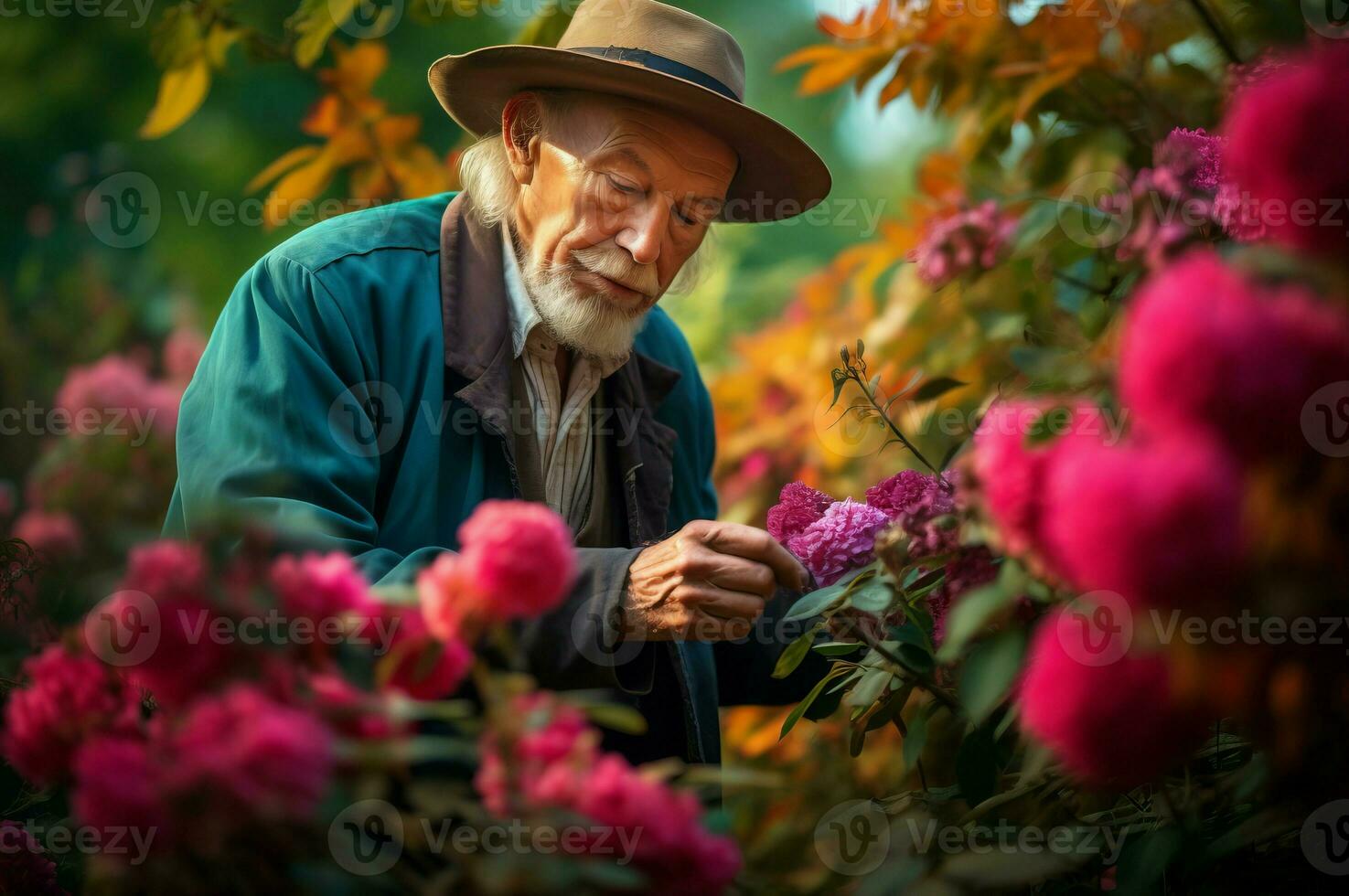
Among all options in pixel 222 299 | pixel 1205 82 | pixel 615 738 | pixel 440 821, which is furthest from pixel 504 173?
pixel 222 299

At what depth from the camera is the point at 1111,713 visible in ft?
2.58

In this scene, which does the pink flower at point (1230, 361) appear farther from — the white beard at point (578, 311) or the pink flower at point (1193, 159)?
the white beard at point (578, 311)

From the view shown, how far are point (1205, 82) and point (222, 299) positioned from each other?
13.5ft

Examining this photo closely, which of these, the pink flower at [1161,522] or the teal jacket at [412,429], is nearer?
the pink flower at [1161,522]

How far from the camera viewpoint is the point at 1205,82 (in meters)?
2.34

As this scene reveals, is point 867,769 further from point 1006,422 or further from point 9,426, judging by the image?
point 9,426

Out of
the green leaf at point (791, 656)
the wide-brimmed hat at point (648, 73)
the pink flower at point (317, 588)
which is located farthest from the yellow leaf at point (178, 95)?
the pink flower at point (317, 588)

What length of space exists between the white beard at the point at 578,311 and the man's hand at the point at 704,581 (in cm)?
66

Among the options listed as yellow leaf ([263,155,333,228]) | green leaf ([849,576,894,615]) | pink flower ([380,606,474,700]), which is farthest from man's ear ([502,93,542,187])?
pink flower ([380,606,474,700])
